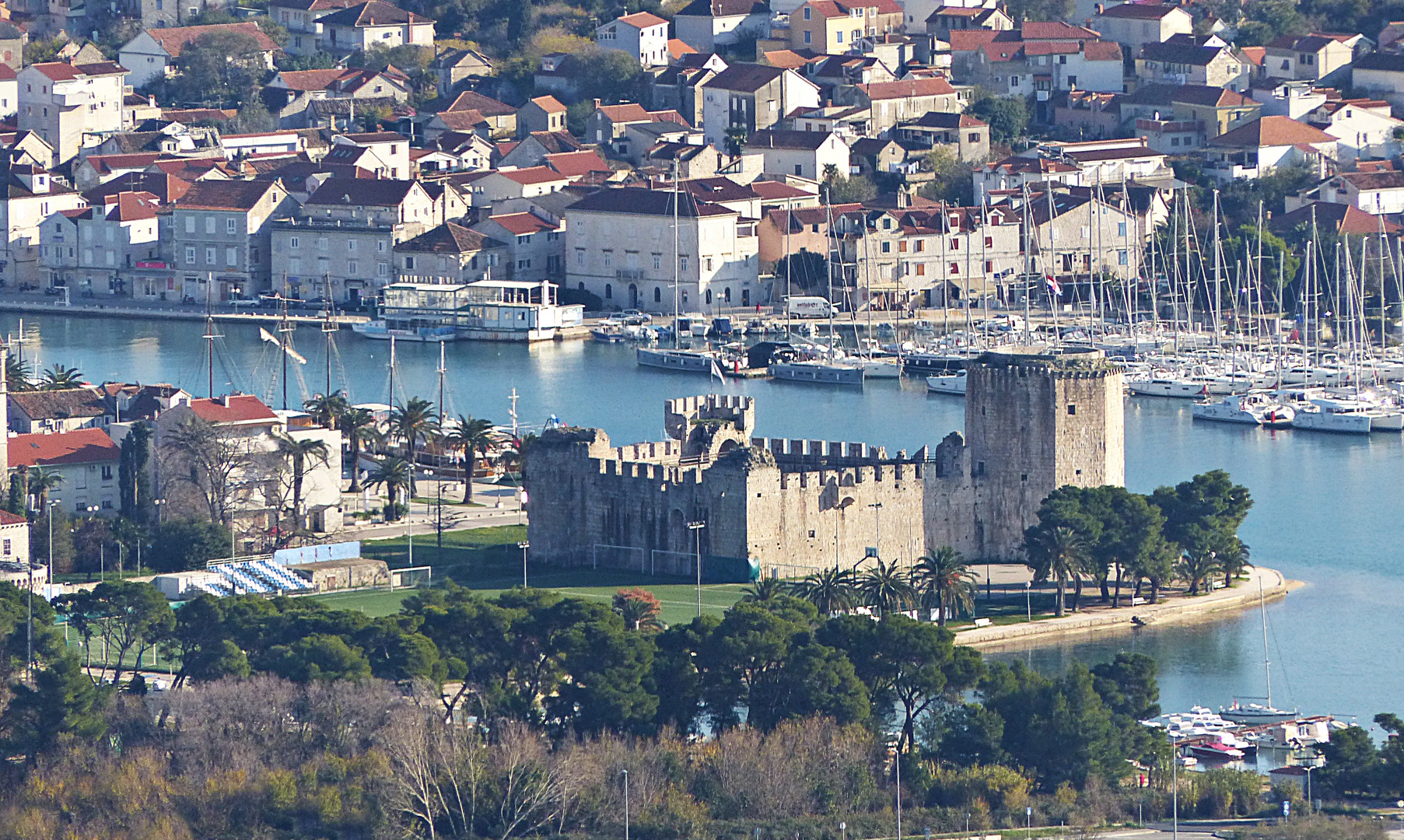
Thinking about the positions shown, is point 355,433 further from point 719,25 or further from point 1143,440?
point 719,25

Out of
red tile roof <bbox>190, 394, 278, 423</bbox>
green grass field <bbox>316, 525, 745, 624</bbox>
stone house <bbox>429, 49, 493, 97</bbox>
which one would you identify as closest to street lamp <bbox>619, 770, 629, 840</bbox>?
green grass field <bbox>316, 525, 745, 624</bbox>

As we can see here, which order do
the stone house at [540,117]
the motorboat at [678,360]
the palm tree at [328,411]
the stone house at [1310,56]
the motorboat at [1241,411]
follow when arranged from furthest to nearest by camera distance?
the stone house at [1310,56], the stone house at [540,117], the motorboat at [678,360], the motorboat at [1241,411], the palm tree at [328,411]

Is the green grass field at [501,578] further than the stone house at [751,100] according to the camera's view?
No

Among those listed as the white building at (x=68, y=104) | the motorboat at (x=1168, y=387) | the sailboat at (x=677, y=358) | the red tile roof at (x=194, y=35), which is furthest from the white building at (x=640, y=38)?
the motorboat at (x=1168, y=387)

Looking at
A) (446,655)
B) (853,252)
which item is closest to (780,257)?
(853,252)

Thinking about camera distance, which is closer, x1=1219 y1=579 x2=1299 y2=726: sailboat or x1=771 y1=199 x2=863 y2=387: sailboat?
x1=1219 y1=579 x2=1299 y2=726: sailboat

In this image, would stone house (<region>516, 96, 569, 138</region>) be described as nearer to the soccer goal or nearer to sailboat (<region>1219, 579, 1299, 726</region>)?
the soccer goal

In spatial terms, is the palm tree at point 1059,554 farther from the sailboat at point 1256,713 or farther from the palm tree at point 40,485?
the palm tree at point 40,485

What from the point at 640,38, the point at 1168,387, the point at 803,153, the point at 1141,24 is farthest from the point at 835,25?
the point at 1168,387
